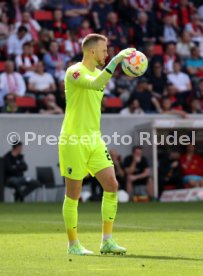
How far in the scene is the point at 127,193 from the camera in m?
23.2

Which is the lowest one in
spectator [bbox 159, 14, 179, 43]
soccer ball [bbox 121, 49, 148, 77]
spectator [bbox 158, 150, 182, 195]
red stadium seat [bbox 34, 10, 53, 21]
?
spectator [bbox 158, 150, 182, 195]

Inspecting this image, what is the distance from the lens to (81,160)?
10.8 metres

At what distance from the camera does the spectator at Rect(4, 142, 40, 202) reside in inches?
891

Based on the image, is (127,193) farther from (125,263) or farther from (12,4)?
(125,263)

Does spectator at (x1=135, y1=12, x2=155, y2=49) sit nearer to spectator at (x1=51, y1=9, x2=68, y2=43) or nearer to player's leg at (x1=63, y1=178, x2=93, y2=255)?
spectator at (x1=51, y1=9, x2=68, y2=43)

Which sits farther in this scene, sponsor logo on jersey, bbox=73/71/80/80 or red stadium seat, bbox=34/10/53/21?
red stadium seat, bbox=34/10/53/21

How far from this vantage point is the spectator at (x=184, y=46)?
27.7 m

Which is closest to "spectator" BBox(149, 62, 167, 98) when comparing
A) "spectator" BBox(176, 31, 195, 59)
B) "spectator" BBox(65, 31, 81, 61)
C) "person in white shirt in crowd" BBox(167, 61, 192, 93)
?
"person in white shirt in crowd" BBox(167, 61, 192, 93)

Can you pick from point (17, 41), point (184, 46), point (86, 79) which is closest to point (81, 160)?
point (86, 79)

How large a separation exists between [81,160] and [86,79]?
2.87ft

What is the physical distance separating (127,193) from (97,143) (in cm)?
1235

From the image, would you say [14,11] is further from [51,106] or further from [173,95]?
[173,95]

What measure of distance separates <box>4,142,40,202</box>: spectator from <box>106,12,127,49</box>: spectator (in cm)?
497

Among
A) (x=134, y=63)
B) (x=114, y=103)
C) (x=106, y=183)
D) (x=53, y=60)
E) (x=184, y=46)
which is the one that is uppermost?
(x=134, y=63)
